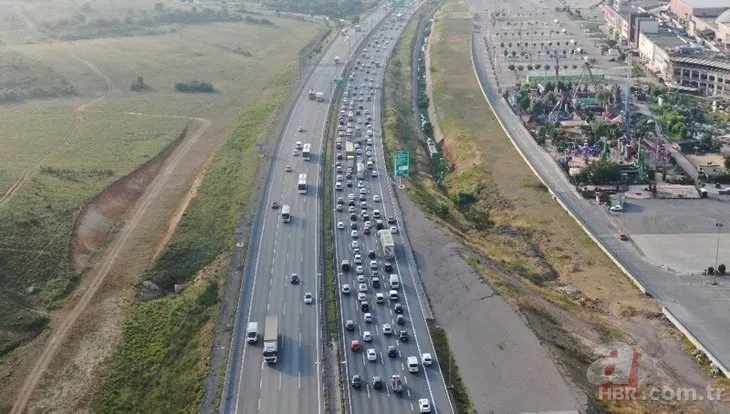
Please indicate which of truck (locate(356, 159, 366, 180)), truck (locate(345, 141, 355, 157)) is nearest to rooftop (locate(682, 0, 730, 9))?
truck (locate(345, 141, 355, 157))

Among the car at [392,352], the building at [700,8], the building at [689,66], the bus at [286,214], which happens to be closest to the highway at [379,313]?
the car at [392,352]

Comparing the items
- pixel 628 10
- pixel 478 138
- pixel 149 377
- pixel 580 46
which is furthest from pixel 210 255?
pixel 628 10

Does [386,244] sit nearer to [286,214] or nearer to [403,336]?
[286,214]

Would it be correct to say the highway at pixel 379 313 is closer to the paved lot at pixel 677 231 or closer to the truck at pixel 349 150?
the truck at pixel 349 150

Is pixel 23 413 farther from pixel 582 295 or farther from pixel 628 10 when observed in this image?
pixel 628 10

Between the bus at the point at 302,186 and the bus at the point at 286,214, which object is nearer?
the bus at the point at 286,214

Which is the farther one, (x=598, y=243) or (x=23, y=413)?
(x=598, y=243)

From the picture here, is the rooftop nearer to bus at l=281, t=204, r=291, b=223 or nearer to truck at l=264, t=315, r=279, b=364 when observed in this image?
bus at l=281, t=204, r=291, b=223
